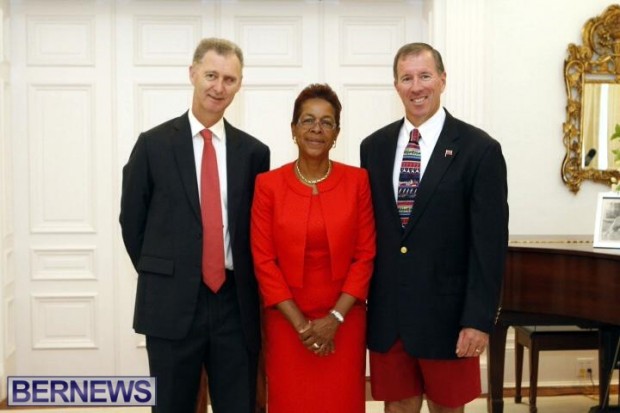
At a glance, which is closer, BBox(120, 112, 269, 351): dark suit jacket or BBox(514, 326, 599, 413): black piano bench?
BBox(120, 112, 269, 351): dark suit jacket

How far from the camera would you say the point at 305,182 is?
2.67m

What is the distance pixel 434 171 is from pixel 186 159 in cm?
84

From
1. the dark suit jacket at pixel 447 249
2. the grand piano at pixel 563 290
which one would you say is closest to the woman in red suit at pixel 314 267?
the dark suit jacket at pixel 447 249

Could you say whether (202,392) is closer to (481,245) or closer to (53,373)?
(481,245)

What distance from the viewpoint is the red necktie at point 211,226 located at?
2.58 metres

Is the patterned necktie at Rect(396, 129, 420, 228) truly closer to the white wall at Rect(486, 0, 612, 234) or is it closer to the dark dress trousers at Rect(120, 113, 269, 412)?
the dark dress trousers at Rect(120, 113, 269, 412)

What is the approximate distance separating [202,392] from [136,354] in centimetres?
161

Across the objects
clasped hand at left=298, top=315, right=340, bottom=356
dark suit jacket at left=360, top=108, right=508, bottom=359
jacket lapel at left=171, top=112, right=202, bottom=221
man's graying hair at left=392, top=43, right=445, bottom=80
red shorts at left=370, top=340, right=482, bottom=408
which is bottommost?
red shorts at left=370, top=340, right=482, bottom=408

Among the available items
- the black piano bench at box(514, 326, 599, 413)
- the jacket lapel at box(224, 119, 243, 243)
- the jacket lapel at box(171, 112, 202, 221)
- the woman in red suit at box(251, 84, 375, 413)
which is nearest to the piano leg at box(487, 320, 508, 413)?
the black piano bench at box(514, 326, 599, 413)

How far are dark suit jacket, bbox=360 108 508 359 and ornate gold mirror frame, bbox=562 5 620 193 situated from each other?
2.42 metres

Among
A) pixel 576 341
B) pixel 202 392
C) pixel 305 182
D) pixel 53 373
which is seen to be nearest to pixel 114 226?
pixel 53 373

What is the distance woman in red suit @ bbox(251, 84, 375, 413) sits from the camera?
8.48ft

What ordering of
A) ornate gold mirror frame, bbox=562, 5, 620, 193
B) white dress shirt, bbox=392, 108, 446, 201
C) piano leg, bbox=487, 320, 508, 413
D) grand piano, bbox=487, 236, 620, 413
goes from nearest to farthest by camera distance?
white dress shirt, bbox=392, 108, 446, 201, grand piano, bbox=487, 236, 620, 413, piano leg, bbox=487, 320, 508, 413, ornate gold mirror frame, bbox=562, 5, 620, 193

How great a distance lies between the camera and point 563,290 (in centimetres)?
346
